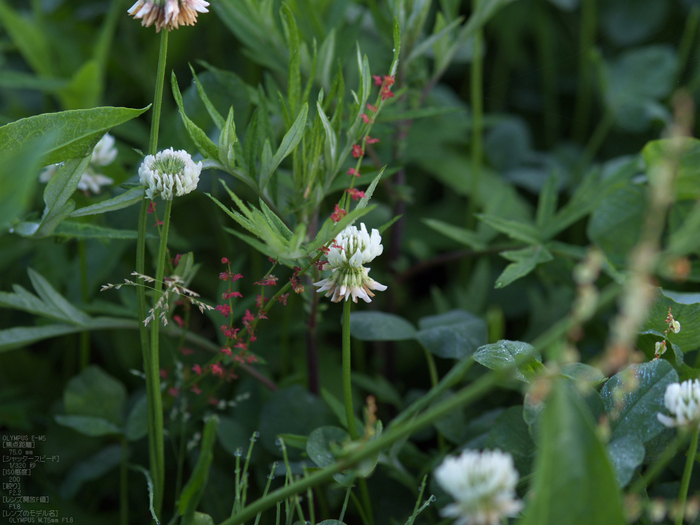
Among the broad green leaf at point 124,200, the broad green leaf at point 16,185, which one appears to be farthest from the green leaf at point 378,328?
the broad green leaf at point 16,185

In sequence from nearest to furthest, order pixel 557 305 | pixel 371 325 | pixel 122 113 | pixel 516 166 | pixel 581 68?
pixel 122 113 < pixel 371 325 < pixel 557 305 < pixel 516 166 < pixel 581 68

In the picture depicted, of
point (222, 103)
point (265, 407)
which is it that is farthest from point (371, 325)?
point (222, 103)

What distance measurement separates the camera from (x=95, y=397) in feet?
2.12

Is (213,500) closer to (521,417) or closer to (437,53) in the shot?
(521,417)

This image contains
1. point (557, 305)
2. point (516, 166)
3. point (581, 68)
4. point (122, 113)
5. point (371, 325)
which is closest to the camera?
point (122, 113)

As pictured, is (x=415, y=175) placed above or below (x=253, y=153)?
above

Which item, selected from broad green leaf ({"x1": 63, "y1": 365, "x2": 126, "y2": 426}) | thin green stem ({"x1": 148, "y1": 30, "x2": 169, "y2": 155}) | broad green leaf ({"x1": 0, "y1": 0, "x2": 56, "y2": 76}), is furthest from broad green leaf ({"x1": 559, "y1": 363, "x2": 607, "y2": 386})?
broad green leaf ({"x1": 0, "y1": 0, "x2": 56, "y2": 76})

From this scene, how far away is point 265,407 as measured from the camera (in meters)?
0.61

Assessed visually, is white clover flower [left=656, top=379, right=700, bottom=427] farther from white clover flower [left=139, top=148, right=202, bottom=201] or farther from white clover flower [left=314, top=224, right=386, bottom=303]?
white clover flower [left=139, top=148, right=202, bottom=201]

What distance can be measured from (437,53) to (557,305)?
332 millimetres

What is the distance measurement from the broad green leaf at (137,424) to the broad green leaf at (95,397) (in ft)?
0.10

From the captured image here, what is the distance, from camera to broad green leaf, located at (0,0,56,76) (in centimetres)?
84

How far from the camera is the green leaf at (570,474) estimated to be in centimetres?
27

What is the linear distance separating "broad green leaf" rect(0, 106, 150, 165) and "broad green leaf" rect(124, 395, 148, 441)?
0.28 m
